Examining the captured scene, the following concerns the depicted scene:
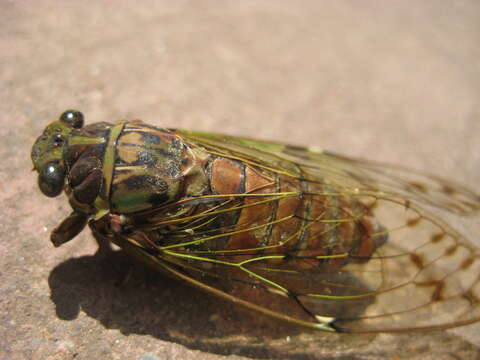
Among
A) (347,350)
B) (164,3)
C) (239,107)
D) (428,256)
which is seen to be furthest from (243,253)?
(164,3)

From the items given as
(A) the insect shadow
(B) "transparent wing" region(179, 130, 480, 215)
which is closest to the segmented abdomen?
(B) "transparent wing" region(179, 130, 480, 215)

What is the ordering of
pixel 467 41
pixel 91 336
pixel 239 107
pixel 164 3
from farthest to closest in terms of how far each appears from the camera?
pixel 467 41 < pixel 164 3 < pixel 239 107 < pixel 91 336

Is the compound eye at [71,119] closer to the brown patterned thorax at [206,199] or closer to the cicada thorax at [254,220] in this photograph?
the brown patterned thorax at [206,199]

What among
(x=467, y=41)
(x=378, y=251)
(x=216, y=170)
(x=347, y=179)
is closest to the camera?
(x=216, y=170)

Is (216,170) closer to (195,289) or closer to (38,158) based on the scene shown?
(195,289)

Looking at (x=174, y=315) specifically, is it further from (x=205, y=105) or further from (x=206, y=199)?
(x=205, y=105)

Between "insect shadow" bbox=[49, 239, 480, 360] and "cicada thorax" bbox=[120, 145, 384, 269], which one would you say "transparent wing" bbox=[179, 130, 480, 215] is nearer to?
"cicada thorax" bbox=[120, 145, 384, 269]

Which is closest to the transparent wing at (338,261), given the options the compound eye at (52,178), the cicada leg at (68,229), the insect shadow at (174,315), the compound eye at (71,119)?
the insect shadow at (174,315)
